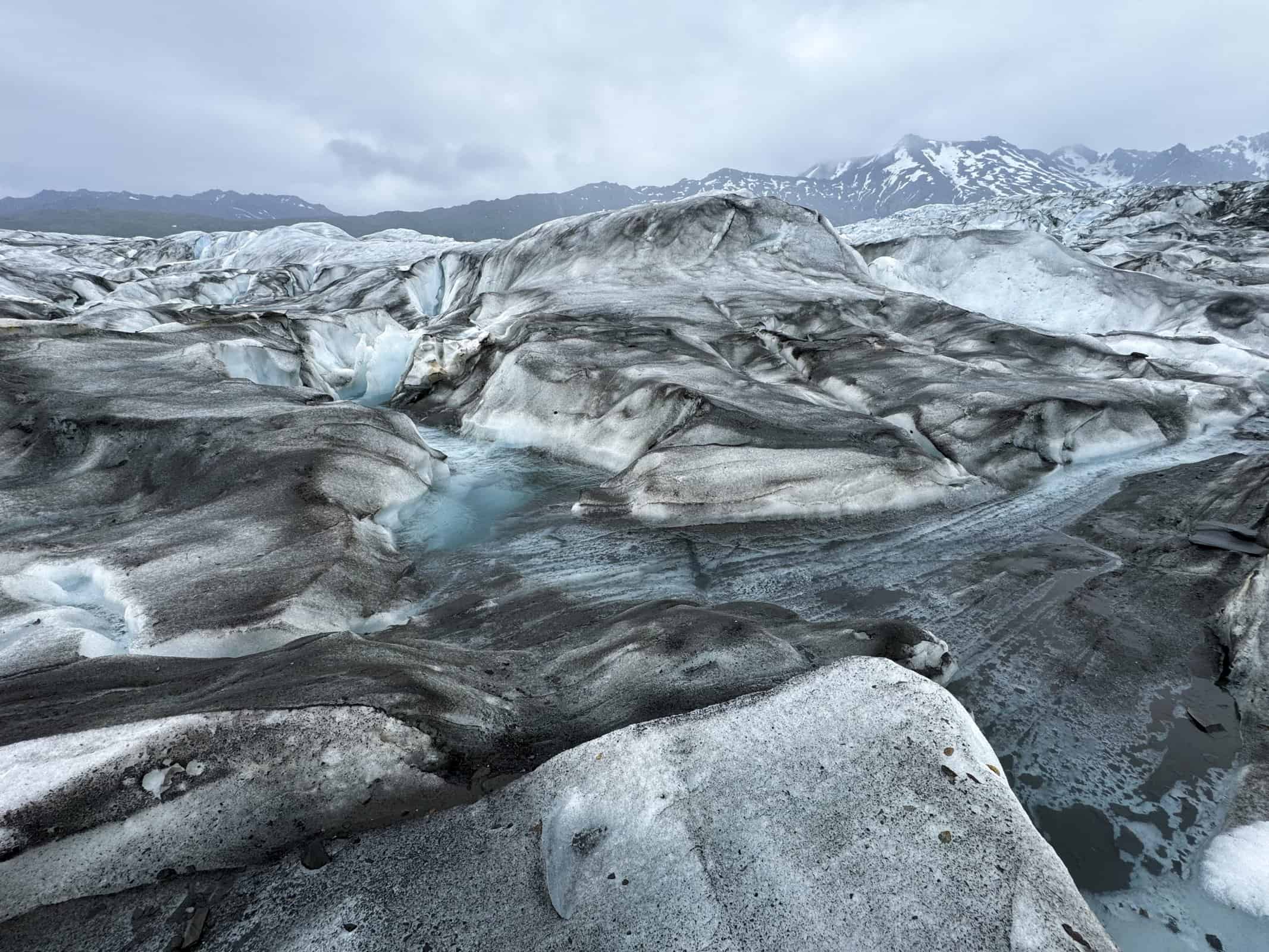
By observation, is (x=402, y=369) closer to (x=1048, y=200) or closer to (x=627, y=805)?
(x=627, y=805)

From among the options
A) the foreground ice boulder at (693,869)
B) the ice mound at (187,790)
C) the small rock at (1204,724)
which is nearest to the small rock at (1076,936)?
the foreground ice boulder at (693,869)

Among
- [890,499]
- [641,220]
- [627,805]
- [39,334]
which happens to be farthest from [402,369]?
[627,805]

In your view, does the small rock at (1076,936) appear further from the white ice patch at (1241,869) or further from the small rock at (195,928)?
the small rock at (195,928)

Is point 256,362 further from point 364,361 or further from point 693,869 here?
point 693,869

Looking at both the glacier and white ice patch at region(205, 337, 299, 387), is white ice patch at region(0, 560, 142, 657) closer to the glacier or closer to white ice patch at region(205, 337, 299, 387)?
the glacier

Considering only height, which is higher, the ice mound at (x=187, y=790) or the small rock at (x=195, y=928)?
the ice mound at (x=187, y=790)

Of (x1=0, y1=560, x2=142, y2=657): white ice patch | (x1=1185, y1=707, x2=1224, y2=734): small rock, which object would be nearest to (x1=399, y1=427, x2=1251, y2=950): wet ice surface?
(x1=1185, y1=707, x2=1224, y2=734): small rock
